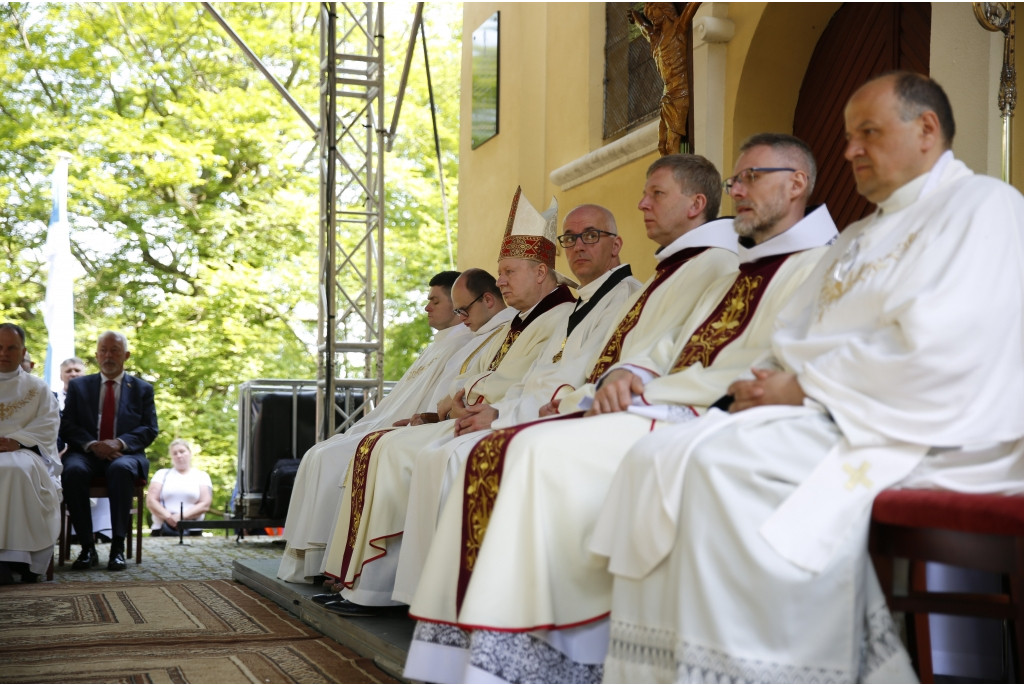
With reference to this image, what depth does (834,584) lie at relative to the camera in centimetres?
259

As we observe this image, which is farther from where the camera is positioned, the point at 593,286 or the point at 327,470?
the point at 327,470

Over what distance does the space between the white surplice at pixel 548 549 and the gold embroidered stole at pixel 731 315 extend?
2cm

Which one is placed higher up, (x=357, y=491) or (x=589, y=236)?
(x=589, y=236)

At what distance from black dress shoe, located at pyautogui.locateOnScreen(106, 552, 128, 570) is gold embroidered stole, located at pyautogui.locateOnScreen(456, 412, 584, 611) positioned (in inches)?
187

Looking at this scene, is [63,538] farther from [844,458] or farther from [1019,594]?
[1019,594]

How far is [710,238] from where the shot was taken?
411 cm

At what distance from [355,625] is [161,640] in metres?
0.84

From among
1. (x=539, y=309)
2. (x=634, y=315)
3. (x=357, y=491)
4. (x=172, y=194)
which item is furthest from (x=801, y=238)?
(x=172, y=194)

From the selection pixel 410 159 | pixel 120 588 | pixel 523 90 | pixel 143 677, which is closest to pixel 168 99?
pixel 410 159

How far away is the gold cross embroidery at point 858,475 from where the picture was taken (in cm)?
267

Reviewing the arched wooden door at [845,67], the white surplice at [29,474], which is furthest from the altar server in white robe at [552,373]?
the white surplice at [29,474]

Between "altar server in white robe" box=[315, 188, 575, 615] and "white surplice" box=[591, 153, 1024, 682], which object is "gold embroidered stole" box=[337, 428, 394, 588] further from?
"white surplice" box=[591, 153, 1024, 682]

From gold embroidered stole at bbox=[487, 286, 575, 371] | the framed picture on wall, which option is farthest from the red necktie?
gold embroidered stole at bbox=[487, 286, 575, 371]

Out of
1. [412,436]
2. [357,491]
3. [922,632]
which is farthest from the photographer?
[357,491]
